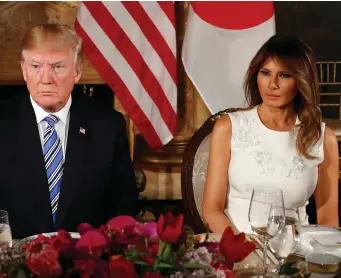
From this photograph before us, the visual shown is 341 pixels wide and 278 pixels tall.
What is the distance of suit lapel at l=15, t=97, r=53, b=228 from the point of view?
1.75 m

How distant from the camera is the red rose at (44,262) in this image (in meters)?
0.90

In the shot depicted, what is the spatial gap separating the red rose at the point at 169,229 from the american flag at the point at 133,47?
2378 millimetres

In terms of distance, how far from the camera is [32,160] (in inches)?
69.0

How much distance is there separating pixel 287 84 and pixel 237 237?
3.68 feet

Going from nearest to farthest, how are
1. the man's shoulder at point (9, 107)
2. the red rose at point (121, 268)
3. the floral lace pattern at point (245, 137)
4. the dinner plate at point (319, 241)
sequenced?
the red rose at point (121, 268), the dinner plate at point (319, 241), the man's shoulder at point (9, 107), the floral lace pattern at point (245, 137)

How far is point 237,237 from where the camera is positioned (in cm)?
99

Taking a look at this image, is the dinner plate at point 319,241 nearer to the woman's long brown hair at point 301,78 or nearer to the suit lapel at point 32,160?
the woman's long brown hair at point 301,78

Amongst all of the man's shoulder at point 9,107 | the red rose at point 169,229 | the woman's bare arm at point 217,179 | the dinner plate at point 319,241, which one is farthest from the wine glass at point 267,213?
the man's shoulder at point 9,107

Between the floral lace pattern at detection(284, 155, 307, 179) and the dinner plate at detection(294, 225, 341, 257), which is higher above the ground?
the floral lace pattern at detection(284, 155, 307, 179)

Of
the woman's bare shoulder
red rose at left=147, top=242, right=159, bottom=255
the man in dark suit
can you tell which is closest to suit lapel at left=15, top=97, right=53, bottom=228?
the man in dark suit

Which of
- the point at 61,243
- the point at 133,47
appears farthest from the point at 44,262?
the point at 133,47

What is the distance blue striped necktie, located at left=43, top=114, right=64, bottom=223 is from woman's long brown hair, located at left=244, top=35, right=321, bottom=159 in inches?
29.7

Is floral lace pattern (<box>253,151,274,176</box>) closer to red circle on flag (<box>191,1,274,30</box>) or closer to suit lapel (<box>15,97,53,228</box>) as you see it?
suit lapel (<box>15,97,53,228</box>)

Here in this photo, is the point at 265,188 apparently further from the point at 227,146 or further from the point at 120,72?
the point at 120,72
